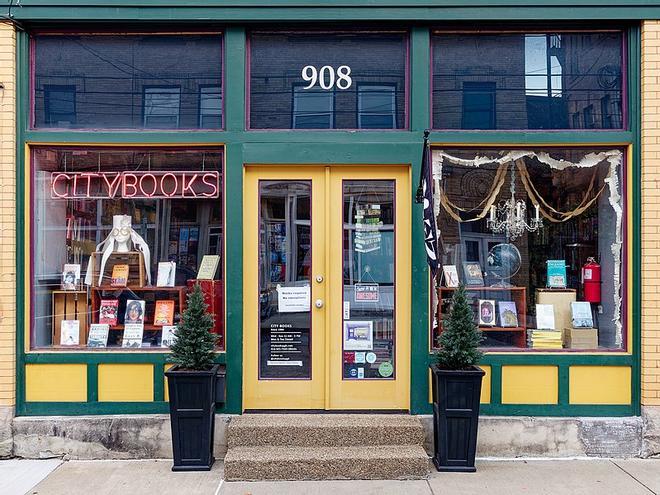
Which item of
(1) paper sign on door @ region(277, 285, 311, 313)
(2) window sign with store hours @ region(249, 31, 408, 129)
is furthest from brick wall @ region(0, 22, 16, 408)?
(1) paper sign on door @ region(277, 285, 311, 313)

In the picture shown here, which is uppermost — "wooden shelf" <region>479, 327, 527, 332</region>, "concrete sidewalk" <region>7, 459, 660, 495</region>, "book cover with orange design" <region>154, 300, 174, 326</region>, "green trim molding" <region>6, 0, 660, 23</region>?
"green trim molding" <region>6, 0, 660, 23</region>

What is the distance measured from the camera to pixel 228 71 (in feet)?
19.0

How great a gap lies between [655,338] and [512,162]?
2.13 metres

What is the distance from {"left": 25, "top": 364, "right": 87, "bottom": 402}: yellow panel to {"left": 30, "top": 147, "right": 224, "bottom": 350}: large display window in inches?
9.7

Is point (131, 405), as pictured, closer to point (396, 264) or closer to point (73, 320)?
point (73, 320)

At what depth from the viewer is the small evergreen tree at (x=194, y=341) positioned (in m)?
5.28

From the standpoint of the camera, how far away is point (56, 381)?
5.73 m

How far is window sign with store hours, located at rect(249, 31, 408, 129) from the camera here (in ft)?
19.4

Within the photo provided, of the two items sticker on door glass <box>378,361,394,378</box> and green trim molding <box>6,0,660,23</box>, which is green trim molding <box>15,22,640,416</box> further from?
sticker on door glass <box>378,361,394,378</box>

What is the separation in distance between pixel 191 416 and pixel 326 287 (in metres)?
1.72

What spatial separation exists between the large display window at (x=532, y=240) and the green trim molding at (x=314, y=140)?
0.69ft

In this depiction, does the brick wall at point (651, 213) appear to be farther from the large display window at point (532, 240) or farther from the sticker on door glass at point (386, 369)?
the sticker on door glass at point (386, 369)

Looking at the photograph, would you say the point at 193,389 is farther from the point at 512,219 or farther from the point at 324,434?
the point at 512,219

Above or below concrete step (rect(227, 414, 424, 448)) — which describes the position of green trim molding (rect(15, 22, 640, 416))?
above
